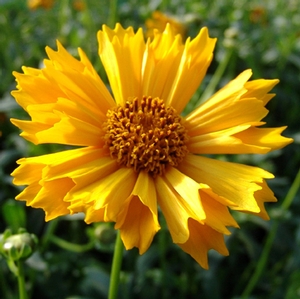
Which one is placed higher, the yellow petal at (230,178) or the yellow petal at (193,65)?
the yellow petal at (193,65)

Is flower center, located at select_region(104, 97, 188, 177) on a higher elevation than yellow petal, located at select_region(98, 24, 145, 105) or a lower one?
lower

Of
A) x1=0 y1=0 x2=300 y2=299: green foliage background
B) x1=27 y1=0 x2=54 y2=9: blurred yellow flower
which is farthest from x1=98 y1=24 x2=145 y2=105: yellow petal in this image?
x1=27 y1=0 x2=54 y2=9: blurred yellow flower

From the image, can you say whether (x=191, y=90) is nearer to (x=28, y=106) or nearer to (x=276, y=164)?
(x=28, y=106)

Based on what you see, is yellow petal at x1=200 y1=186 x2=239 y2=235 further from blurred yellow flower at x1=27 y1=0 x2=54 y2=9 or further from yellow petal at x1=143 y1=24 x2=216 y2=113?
blurred yellow flower at x1=27 y1=0 x2=54 y2=9

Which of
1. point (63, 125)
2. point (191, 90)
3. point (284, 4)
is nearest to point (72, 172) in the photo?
point (63, 125)

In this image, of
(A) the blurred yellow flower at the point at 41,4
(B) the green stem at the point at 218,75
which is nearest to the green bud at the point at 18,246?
(B) the green stem at the point at 218,75

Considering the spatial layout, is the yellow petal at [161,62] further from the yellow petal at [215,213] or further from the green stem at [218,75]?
the green stem at [218,75]

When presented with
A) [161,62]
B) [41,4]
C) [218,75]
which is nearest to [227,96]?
[161,62]

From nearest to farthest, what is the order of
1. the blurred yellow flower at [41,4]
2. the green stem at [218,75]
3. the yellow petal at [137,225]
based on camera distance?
the yellow petal at [137,225], the green stem at [218,75], the blurred yellow flower at [41,4]
